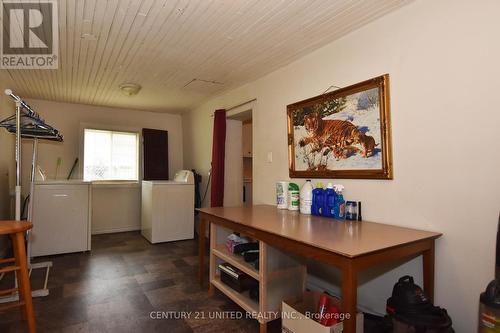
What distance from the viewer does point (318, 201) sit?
2.29 metres

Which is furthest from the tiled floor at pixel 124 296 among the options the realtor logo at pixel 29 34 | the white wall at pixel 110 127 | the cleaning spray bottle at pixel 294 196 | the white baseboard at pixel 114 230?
the realtor logo at pixel 29 34

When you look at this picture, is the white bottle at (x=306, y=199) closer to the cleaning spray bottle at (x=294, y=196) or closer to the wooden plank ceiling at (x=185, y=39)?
the cleaning spray bottle at (x=294, y=196)

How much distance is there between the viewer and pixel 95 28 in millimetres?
2141

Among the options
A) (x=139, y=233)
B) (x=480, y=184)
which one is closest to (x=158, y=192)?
(x=139, y=233)

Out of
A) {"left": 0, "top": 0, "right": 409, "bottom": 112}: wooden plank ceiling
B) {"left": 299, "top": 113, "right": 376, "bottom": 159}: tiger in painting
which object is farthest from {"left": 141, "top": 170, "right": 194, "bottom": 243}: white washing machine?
{"left": 299, "top": 113, "right": 376, "bottom": 159}: tiger in painting

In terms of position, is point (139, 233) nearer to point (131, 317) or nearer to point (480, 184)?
point (131, 317)

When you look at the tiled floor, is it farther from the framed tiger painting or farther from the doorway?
the framed tiger painting

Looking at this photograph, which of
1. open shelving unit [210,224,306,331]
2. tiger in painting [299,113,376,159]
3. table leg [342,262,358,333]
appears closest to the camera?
table leg [342,262,358,333]

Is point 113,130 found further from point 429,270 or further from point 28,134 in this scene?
point 429,270

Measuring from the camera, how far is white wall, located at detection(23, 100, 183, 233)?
14.5 feet

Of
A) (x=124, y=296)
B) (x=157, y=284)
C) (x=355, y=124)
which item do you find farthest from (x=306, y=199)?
(x=124, y=296)

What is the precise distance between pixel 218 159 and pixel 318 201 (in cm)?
183

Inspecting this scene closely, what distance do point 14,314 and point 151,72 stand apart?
98.0 inches

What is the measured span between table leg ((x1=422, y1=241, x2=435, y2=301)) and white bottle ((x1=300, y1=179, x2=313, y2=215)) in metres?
0.90
